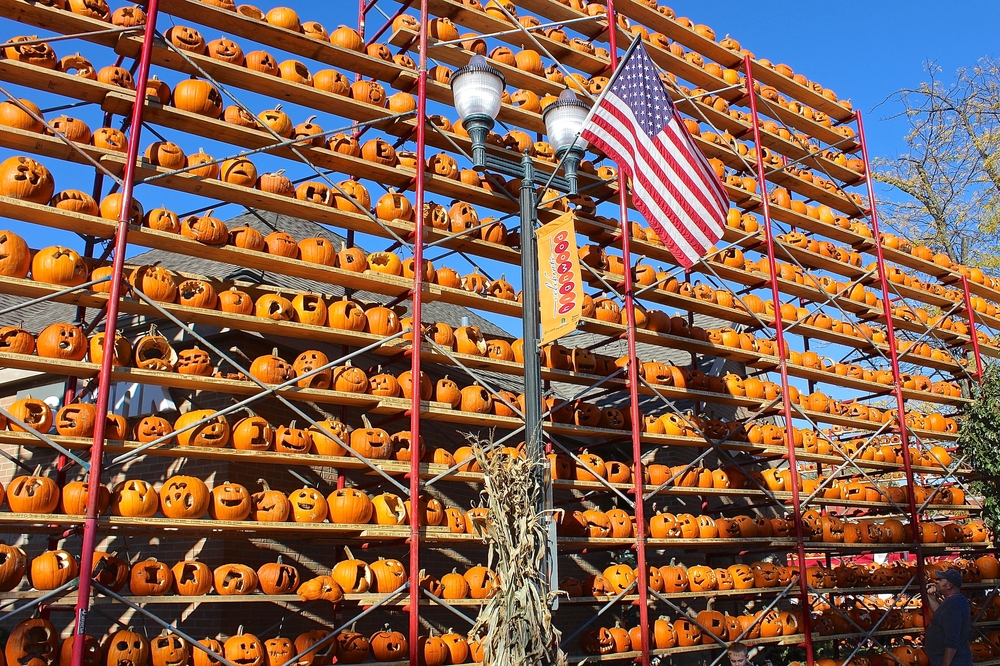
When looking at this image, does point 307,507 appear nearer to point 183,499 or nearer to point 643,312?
point 183,499

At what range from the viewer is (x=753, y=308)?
1329 centimetres

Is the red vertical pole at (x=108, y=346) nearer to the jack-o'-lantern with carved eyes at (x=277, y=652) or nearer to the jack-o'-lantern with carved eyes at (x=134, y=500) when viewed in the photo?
the jack-o'-lantern with carved eyes at (x=134, y=500)

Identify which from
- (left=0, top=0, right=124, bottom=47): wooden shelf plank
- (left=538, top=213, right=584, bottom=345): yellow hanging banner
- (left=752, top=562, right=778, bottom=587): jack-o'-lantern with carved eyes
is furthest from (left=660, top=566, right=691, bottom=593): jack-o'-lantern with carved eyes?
(left=0, top=0, right=124, bottom=47): wooden shelf plank

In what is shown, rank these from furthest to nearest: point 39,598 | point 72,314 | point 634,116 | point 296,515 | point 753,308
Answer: point 753,308 → point 72,314 → point 634,116 → point 296,515 → point 39,598

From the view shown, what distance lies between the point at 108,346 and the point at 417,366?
2844mm

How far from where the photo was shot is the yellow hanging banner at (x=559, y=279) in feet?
27.6

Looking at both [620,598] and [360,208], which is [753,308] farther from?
[360,208]

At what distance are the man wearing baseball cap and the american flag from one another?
3.74 meters

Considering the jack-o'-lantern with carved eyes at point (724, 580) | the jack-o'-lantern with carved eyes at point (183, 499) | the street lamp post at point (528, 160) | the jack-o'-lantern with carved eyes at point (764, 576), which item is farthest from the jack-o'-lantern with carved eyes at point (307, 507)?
the jack-o'-lantern with carved eyes at point (764, 576)

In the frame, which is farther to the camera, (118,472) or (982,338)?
(982,338)

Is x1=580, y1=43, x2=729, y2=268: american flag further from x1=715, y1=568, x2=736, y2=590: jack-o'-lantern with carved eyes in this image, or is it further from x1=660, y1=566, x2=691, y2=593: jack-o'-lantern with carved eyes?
x1=715, y1=568, x2=736, y2=590: jack-o'-lantern with carved eyes

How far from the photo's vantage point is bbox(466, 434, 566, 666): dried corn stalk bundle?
5.50 meters

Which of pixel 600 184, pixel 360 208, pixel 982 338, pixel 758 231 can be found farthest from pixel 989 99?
pixel 360 208

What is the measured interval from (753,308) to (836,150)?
5321 millimetres
